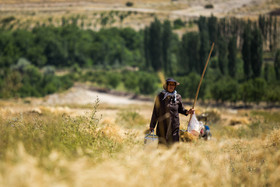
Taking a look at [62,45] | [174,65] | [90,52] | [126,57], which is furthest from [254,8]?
[62,45]

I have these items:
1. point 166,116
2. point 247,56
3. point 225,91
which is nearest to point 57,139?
point 166,116

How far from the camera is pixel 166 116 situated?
6418 mm

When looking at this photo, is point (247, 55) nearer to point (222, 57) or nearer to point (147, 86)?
point (222, 57)

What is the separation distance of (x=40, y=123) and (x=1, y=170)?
115 inches

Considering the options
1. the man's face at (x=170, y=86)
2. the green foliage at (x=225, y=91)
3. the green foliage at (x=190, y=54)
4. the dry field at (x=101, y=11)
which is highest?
the dry field at (x=101, y=11)

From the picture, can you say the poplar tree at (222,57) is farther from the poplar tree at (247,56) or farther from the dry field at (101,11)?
the dry field at (101,11)

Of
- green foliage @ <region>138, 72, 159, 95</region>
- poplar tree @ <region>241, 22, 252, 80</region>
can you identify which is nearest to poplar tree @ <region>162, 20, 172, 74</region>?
green foliage @ <region>138, 72, 159, 95</region>

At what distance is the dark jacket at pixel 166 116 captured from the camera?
6.53 metres

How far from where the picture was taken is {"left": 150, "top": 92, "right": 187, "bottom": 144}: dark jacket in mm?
6531

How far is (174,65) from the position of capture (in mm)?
70875

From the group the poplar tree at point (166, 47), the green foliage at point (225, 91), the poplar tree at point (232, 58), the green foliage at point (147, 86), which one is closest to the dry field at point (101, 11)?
the poplar tree at point (166, 47)

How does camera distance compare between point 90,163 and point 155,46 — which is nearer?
point 90,163

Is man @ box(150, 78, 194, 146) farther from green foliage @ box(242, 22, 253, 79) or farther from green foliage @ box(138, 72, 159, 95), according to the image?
green foliage @ box(138, 72, 159, 95)

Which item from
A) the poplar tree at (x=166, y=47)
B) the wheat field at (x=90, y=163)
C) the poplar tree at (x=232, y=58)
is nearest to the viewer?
the wheat field at (x=90, y=163)
